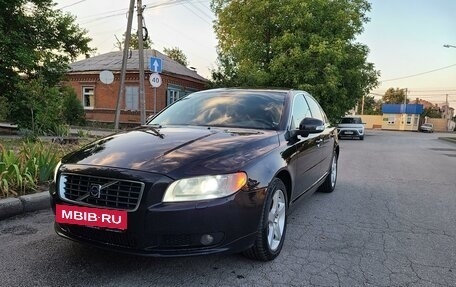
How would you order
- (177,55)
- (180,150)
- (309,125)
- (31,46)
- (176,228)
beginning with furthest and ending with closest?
(177,55) < (31,46) < (309,125) < (180,150) < (176,228)

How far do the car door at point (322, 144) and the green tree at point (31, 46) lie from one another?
10293mm

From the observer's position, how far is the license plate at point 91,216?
112 inches

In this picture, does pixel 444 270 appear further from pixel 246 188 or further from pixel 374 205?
pixel 374 205

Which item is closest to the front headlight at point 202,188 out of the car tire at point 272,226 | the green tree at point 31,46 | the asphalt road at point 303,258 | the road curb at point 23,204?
the car tire at point 272,226

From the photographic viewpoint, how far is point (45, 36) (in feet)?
52.3

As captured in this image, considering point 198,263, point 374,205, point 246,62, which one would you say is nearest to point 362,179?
point 374,205

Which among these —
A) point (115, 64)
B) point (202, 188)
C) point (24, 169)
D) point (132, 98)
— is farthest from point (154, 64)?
point (115, 64)

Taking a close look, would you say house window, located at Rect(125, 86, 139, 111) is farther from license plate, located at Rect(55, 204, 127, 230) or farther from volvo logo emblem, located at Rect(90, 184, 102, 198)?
volvo logo emblem, located at Rect(90, 184, 102, 198)

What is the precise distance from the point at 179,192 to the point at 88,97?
87.6 feet

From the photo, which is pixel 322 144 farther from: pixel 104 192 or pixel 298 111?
pixel 104 192

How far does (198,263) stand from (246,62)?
22236 mm

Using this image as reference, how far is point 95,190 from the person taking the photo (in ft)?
9.68

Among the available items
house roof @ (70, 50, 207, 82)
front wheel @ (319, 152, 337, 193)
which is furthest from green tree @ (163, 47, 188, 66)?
front wheel @ (319, 152, 337, 193)

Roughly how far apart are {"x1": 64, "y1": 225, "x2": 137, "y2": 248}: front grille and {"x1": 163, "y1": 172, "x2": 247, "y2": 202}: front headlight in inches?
15.6
